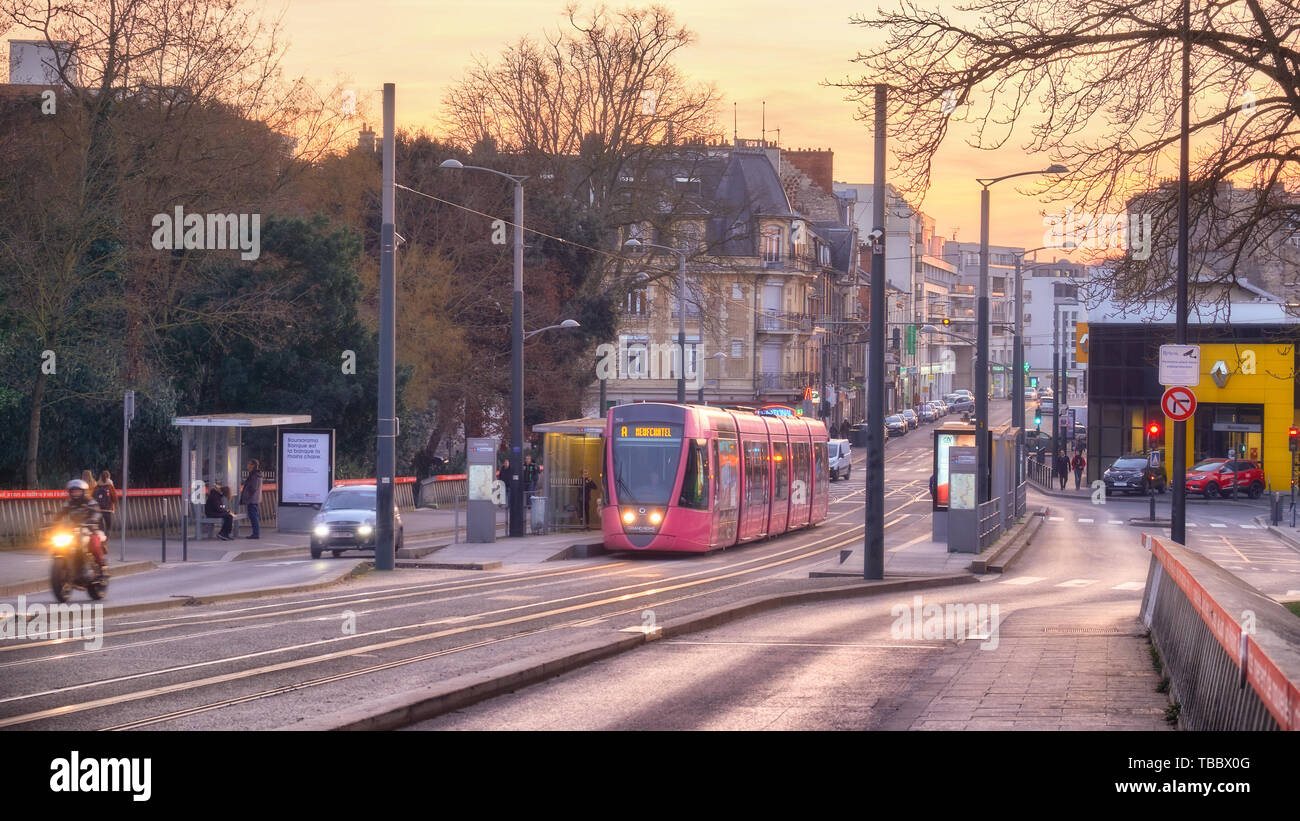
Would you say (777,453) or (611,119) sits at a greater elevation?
(611,119)

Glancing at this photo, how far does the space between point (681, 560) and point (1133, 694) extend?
2164 cm

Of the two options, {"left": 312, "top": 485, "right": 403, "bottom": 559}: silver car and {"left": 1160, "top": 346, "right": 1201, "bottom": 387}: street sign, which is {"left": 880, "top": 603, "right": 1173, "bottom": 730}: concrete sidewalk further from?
{"left": 312, "top": 485, "right": 403, "bottom": 559}: silver car

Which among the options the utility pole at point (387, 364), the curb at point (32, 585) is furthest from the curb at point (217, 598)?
the utility pole at point (387, 364)

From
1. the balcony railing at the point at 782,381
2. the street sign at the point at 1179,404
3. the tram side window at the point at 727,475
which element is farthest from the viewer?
the balcony railing at the point at 782,381

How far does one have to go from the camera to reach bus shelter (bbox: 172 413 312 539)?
31.8 metres

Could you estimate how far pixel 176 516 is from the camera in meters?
35.8

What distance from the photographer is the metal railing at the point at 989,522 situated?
105 ft

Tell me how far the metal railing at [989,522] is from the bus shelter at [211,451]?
15898mm

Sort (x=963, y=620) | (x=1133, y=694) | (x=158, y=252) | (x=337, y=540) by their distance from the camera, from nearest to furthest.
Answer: (x=1133, y=694) → (x=963, y=620) → (x=337, y=540) → (x=158, y=252)

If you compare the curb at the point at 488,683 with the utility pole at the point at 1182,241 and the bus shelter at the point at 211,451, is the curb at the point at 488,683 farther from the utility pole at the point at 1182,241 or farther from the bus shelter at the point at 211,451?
the bus shelter at the point at 211,451

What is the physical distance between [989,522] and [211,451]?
59.8 feet

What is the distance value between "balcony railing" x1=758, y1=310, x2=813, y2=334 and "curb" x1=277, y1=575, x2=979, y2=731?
236 feet
